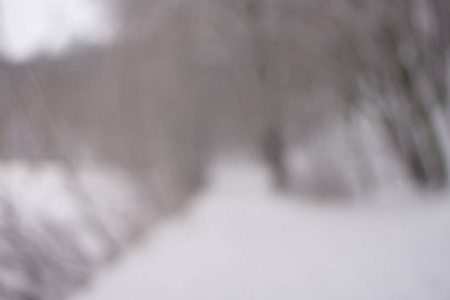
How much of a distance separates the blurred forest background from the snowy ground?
0.44 metres

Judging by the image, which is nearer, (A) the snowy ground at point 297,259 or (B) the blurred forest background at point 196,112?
(A) the snowy ground at point 297,259

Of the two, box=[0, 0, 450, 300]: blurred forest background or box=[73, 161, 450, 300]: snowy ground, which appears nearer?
box=[73, 161, 450, 300]: snowy ground

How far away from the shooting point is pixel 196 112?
6.08 metres

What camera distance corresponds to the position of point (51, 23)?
3.11 meters

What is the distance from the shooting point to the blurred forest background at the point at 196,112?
3.00 meters

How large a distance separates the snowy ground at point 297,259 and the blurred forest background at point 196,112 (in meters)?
0.44

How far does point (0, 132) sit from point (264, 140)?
3914 mm

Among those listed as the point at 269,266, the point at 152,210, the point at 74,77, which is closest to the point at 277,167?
the point at 152,210

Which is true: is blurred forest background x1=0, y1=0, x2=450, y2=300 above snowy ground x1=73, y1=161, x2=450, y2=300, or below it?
above

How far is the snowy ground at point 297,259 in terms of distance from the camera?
2.75m

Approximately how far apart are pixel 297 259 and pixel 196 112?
336 centimetres

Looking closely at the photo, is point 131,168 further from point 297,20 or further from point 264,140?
point 297,20

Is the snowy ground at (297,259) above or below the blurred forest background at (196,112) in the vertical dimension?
below

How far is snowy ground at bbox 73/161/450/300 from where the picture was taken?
9.02 feet
